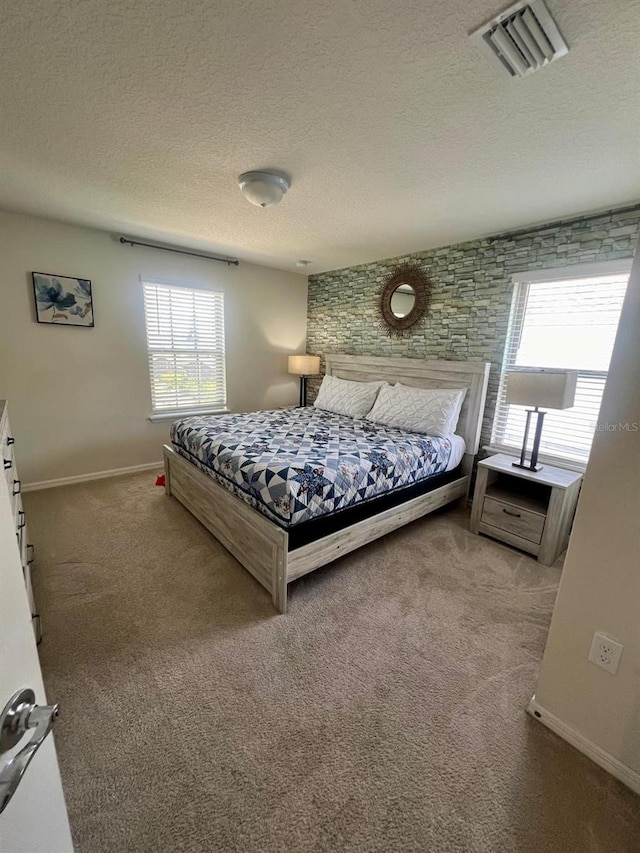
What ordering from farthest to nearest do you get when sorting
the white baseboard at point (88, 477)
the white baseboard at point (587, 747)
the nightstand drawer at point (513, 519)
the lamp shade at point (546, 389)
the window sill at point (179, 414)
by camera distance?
the window sill at point (179, 414), the white baseboard at point (88, 477), the nightstand drawer at point (513, 519), the lamp shade at point (546, 389), the white baseboard at point (587, 747)

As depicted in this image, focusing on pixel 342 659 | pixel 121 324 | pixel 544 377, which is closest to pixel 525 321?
pixel 544 377

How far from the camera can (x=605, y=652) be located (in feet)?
3.98

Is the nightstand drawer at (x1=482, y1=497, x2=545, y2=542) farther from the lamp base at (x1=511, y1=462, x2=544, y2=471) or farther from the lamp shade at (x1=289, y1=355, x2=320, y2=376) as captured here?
the lamp shade at (x1=289, y1=355, x2=320, y2=376)

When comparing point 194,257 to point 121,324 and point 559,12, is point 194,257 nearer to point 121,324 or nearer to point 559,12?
point 121,324

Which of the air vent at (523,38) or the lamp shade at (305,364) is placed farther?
the lamp shade at (305,364)

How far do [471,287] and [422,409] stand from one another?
1.17 meters

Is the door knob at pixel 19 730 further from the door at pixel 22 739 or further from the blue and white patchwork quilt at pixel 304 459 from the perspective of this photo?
the blue and white patchwork quilt at pixel 304 459

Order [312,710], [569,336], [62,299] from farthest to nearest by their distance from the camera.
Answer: [62,299] < [569,336] < [312,710]

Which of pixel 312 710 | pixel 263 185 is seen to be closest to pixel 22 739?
pixel 312 710

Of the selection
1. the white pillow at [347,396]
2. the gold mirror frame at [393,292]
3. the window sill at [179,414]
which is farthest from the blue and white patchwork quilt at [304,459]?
the gold mirror frame at [393,292]

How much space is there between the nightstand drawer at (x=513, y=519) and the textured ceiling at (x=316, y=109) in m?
2.07

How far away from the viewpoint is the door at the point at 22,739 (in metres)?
0.46

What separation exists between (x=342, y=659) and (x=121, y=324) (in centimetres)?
346

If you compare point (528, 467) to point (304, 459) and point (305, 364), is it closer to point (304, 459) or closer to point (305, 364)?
point (304, 459)
